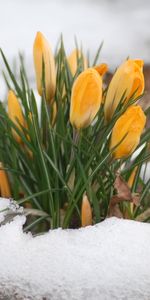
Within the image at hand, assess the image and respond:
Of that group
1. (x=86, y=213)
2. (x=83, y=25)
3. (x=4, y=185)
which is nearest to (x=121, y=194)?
(x=86, y=213)

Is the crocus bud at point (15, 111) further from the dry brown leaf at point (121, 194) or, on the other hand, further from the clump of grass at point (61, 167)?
the dry brown leaf at point (121, 194)

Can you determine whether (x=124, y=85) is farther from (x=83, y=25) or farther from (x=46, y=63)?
(x=83, y=25)

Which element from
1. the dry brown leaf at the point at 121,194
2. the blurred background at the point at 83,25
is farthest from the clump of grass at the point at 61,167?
the blurred background at the point at 83,25

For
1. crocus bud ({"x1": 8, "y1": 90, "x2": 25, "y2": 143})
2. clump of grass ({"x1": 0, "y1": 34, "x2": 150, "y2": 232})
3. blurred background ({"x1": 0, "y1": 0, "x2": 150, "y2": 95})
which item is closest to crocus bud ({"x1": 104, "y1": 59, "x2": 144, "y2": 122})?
clump of grass ({"x1": 0, "y1": 34, "x2": 150, "y2": 232})

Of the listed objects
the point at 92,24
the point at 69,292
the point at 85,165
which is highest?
the point at 92,24

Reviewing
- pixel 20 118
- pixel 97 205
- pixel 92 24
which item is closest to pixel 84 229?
pixel 97 205

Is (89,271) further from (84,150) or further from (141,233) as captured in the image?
(84,150)

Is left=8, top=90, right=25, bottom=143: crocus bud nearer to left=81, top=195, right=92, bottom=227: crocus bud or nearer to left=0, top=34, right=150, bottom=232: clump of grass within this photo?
left=0, top=34, right=150, bottom=232: clump of grass
